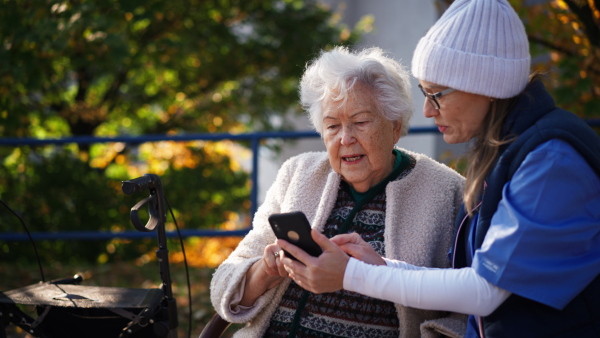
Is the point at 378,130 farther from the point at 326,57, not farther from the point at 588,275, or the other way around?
the point at 588,275

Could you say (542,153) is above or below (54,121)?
above

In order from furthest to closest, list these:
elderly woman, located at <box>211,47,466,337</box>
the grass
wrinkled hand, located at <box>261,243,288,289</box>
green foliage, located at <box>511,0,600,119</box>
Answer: the grass → green foliage, located at <box>511,0,600,119</box> → elderly woman, located at <box>211,47,466,337</box> → wrinkled hand, located at <box>261,243,288,289</box>

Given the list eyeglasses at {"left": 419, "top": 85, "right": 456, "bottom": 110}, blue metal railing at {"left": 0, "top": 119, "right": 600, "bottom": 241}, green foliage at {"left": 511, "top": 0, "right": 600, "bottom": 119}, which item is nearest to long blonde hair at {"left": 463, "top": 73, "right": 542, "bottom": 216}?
eyeglasses at {"left": 419, "top": 85, "right": 456, "bottom": 110}

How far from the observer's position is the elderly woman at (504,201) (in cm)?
148

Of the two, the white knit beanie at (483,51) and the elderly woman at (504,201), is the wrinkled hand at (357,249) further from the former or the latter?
the white knit beanie at (483,51)

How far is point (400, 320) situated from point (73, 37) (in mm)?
3462

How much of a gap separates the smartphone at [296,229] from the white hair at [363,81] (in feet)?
2.04

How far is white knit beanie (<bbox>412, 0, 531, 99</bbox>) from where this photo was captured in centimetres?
162

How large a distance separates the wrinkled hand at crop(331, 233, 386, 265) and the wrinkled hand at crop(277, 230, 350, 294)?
127 mm

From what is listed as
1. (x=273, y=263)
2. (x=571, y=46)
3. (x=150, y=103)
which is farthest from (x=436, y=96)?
(x=150, y=103)

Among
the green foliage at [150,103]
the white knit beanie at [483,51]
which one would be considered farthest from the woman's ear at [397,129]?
the green foliage at [150,103]

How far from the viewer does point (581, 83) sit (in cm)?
368

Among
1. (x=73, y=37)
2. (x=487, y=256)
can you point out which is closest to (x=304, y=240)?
(x=487, y=256)

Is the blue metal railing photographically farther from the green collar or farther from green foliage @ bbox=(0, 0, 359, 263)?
the green collar
